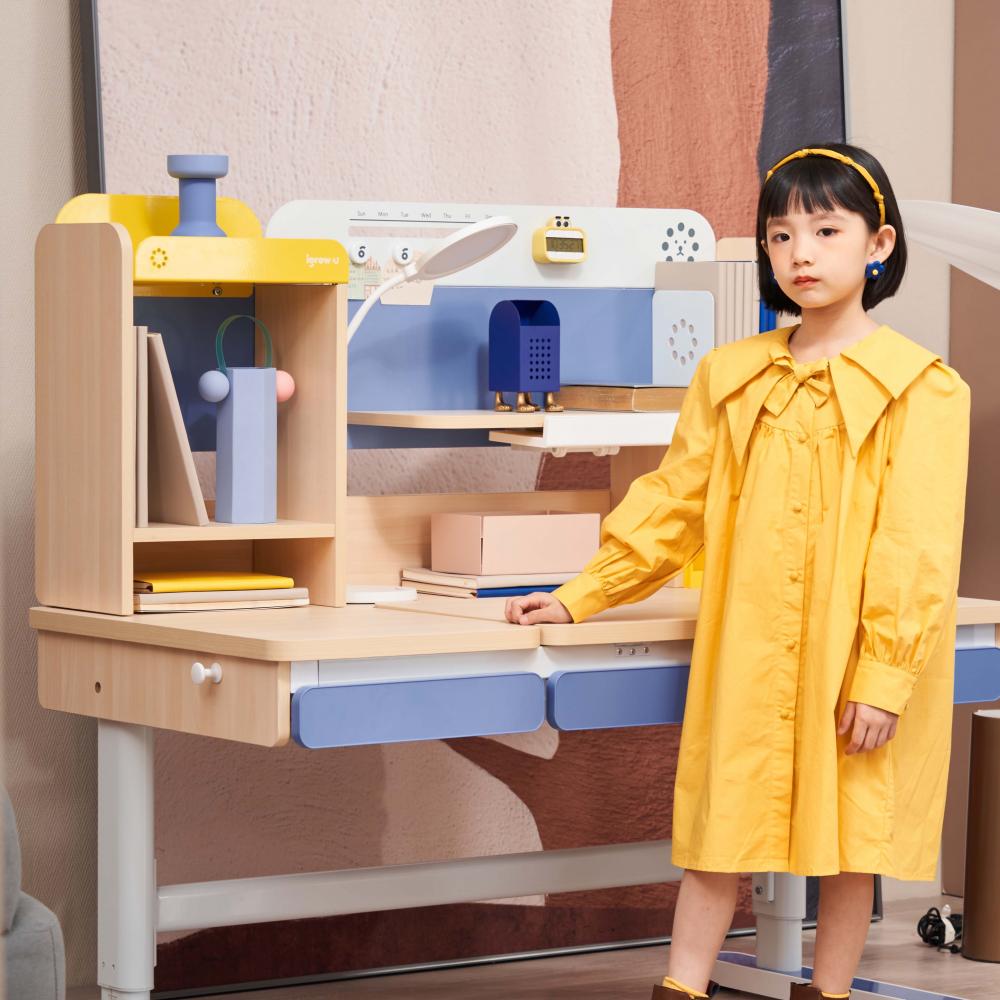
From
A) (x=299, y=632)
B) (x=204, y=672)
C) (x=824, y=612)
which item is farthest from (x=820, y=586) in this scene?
(x=204, y=672)

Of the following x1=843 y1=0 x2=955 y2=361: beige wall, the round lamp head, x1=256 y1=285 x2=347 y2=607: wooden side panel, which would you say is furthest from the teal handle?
x1=843 y1=0 x2=955 y2=361: beige wall

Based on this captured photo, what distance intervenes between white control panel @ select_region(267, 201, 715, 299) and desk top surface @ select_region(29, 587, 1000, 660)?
56cm

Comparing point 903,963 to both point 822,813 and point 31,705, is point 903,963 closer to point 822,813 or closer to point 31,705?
point 822,813

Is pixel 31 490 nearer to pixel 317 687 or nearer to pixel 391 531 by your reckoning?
pixel 391 531

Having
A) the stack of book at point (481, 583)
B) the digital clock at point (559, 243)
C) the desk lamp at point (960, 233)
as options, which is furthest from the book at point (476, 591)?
the desk lamp at point (960, 233)

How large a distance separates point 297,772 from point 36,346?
88 centimetres

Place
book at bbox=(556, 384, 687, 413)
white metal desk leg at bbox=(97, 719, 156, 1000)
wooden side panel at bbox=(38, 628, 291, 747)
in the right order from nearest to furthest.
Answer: wooden side panel at bbox=(38, 628, 291, 747) < white metal desk leg at bbox=(97, 719, 156, 1000) < book at bbox=(556, 384, 687, 413)

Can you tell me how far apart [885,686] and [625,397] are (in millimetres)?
716

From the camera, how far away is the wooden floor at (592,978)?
271 centimetres

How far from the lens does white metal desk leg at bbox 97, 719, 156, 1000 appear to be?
2051 millimetres

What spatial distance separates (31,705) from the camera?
2.57 meters

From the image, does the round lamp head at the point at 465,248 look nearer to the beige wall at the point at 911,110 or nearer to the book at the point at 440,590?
the book at the point at 440,590

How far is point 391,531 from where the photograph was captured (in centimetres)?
253

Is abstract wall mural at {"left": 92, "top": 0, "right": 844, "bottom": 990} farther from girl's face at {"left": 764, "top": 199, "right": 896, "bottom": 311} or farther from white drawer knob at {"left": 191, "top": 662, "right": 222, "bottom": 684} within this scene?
girl's face at {"left": 764, "top": 199, "right": 896, "bottom": 311}
